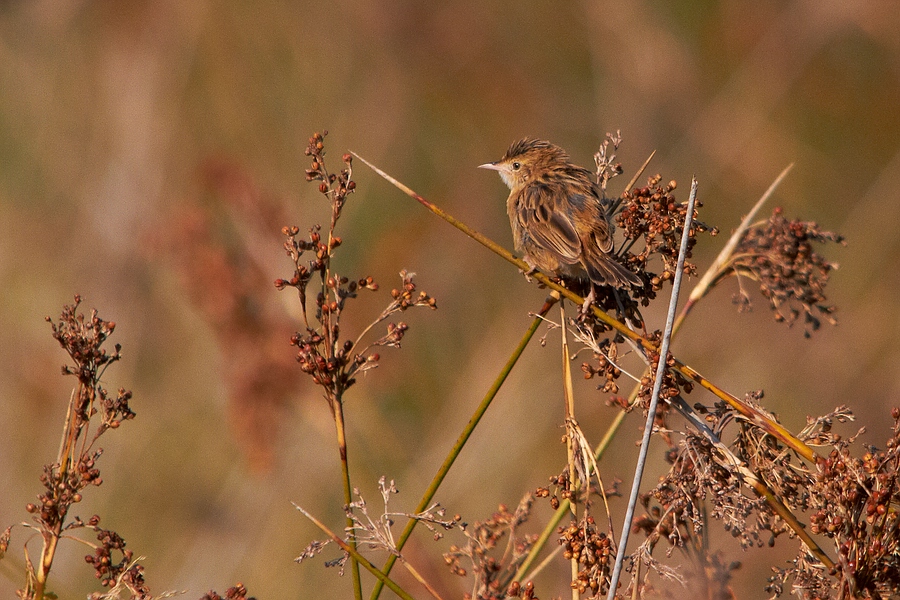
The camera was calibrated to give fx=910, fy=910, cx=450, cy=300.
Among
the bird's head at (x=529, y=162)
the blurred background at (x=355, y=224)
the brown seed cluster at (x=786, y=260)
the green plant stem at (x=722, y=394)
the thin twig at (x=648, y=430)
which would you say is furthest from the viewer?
the blurred background at (x=355, y=224)

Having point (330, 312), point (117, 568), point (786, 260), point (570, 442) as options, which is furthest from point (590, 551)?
point (117, 568)

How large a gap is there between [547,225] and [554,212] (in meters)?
0.08

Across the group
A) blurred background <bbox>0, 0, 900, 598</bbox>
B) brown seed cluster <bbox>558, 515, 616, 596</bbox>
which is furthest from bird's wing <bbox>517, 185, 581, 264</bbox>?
brown seed cluster <bbox>558, 515, 616, 596</bbox>

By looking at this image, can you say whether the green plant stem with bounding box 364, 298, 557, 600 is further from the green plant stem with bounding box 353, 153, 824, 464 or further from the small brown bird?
the small brown bird

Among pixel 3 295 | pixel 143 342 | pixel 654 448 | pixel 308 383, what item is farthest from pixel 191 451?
pixel 654 448

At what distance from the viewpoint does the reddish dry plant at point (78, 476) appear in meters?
2.03

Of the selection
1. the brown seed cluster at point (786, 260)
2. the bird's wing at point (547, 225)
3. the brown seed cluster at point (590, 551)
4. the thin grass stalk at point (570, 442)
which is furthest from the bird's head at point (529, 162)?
the brown seed cluster at point (590, 551)

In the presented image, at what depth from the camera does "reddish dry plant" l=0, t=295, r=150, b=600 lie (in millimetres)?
2033

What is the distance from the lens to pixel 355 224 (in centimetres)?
745

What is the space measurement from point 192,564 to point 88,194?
3.33m

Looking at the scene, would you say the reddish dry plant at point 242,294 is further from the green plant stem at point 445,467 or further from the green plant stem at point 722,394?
the green plant stem at point 445,467

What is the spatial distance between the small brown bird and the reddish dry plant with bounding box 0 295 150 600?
5.57ft

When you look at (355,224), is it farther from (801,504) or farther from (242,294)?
(801,504)

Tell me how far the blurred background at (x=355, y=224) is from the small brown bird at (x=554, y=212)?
3.04 ft
